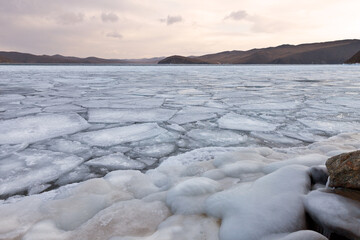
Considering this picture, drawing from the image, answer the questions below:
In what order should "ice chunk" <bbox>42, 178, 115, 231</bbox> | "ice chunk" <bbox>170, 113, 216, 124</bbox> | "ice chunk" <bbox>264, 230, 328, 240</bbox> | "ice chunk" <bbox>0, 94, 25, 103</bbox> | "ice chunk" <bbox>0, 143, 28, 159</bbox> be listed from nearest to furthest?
1. "ice chunk" <bbox>264, 230, 328, 240</bbox>
2. "ice chunk" <bbox>42, 178, 115, 231</bbox>
3. "ice chunk" <bbox>0, 143, 28, 159</bbox>
4. "ice chunk" <bbox>170, 113, 216, 124</bbox>
5. "ice chunk" <bbox>0, 94, 25, 103</bbox>

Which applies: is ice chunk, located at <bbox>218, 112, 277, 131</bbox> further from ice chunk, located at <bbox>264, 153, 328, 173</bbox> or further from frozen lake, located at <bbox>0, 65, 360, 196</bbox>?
ice chunk, located at <bbox>264, 153, 328, 173</bbox>

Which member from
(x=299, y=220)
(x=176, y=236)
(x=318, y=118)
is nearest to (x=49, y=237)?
(x=176, y=236)

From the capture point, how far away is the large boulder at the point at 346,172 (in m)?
0.82

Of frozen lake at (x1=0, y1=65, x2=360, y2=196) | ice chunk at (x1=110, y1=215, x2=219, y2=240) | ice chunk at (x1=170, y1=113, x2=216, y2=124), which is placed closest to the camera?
ice chunk at (x1=110, y1=215, x2=219, y2=240)

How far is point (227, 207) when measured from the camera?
89 centimetres

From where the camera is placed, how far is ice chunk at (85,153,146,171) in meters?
1.40

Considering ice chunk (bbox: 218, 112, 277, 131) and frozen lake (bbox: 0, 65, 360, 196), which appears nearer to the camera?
frozen lake (bbox: 0, 65, 360, 196)

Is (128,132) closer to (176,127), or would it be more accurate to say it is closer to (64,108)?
(176,127)

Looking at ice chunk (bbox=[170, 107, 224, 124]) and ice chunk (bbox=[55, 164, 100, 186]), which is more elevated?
ice chunk (bbox=[170, 107, 224, 124])

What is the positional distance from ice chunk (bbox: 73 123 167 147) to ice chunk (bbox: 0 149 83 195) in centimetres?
30

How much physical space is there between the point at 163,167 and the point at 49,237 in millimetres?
659

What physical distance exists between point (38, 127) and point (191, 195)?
1768 mm

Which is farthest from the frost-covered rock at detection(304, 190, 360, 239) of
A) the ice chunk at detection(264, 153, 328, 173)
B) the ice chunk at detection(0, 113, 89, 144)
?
the ice chunk at detection(0, 113, 89, 144)

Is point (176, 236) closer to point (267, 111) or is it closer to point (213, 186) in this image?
point (213, 186)
